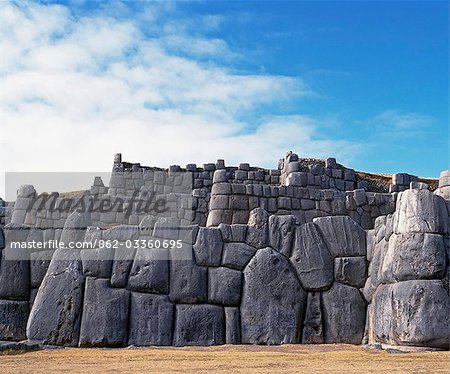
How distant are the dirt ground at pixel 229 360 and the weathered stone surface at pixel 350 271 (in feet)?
3.63

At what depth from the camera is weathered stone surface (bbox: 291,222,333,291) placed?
8.23 metres

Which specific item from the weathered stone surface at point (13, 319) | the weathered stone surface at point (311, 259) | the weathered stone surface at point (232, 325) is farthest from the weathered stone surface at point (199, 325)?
the weathered stone surface at point (13, 319)

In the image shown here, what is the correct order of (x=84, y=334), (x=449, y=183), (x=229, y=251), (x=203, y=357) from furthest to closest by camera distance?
(x=449, y=183) < (x=229, y=251) < (x=84, y=334) < (x=203, y=357)

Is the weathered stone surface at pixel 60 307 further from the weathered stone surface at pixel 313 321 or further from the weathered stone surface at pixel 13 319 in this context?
the weathered stone surface at pixel 313 321

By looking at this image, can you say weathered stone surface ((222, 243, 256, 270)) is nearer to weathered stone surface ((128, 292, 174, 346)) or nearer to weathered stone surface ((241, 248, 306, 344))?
weathered stone surface ((241, 248, 306, 344))

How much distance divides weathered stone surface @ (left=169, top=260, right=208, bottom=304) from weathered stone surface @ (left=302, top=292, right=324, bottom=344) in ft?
4.54

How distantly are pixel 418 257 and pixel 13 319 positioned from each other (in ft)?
18.6

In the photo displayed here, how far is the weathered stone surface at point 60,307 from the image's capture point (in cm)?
773

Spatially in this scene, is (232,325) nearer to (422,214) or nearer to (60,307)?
(60,307)

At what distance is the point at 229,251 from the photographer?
820 centimetres

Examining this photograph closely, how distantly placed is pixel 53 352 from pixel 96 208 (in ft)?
37.1

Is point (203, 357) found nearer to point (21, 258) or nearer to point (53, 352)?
point (53, 352)

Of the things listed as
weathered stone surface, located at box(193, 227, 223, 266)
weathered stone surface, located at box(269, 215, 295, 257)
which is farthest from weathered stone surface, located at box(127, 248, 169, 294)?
weathered stone surface, located at box(269, 215, 295, 257)

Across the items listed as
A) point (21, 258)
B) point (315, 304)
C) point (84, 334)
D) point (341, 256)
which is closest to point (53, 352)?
point (84, 334)
